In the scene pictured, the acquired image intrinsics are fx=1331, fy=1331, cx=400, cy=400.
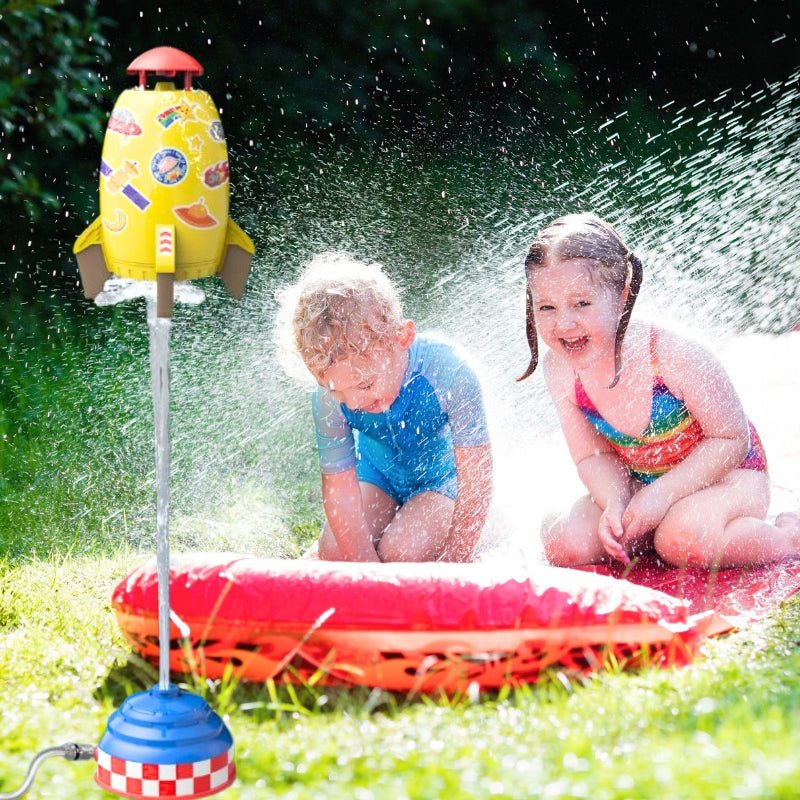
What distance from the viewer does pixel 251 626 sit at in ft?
8.59

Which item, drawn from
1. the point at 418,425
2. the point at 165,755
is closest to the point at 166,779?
the point at 165,755

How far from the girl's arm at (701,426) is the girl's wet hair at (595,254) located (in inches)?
5.2

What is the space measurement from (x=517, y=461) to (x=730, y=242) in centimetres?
323

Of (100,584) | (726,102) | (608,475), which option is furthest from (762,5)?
(100,584)

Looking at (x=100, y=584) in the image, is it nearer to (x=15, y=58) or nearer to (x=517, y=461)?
(x=517, y=461)

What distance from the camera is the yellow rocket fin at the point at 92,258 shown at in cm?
239

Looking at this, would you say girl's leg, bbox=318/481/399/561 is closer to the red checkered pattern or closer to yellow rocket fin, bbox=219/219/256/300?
yellow rocket fin, bbox=219/219/256/300

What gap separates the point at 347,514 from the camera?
3.34 metres

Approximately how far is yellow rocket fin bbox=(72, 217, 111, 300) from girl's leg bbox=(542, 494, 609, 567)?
1527 mm

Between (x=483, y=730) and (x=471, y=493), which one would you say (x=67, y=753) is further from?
(x=471, y=493)

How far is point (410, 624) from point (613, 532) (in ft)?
3.18

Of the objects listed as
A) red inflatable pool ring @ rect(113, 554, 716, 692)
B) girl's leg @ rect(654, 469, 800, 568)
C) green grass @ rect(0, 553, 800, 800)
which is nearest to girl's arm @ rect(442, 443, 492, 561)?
girl's leg @ rect(654, 469, 800, 568)

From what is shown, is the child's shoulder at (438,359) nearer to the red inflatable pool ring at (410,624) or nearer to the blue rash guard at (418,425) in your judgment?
the blue rash guard at (418,425)

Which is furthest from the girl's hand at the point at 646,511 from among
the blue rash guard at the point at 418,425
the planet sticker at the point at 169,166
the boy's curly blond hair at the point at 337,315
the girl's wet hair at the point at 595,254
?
the planet sticker at the point at 169,166
